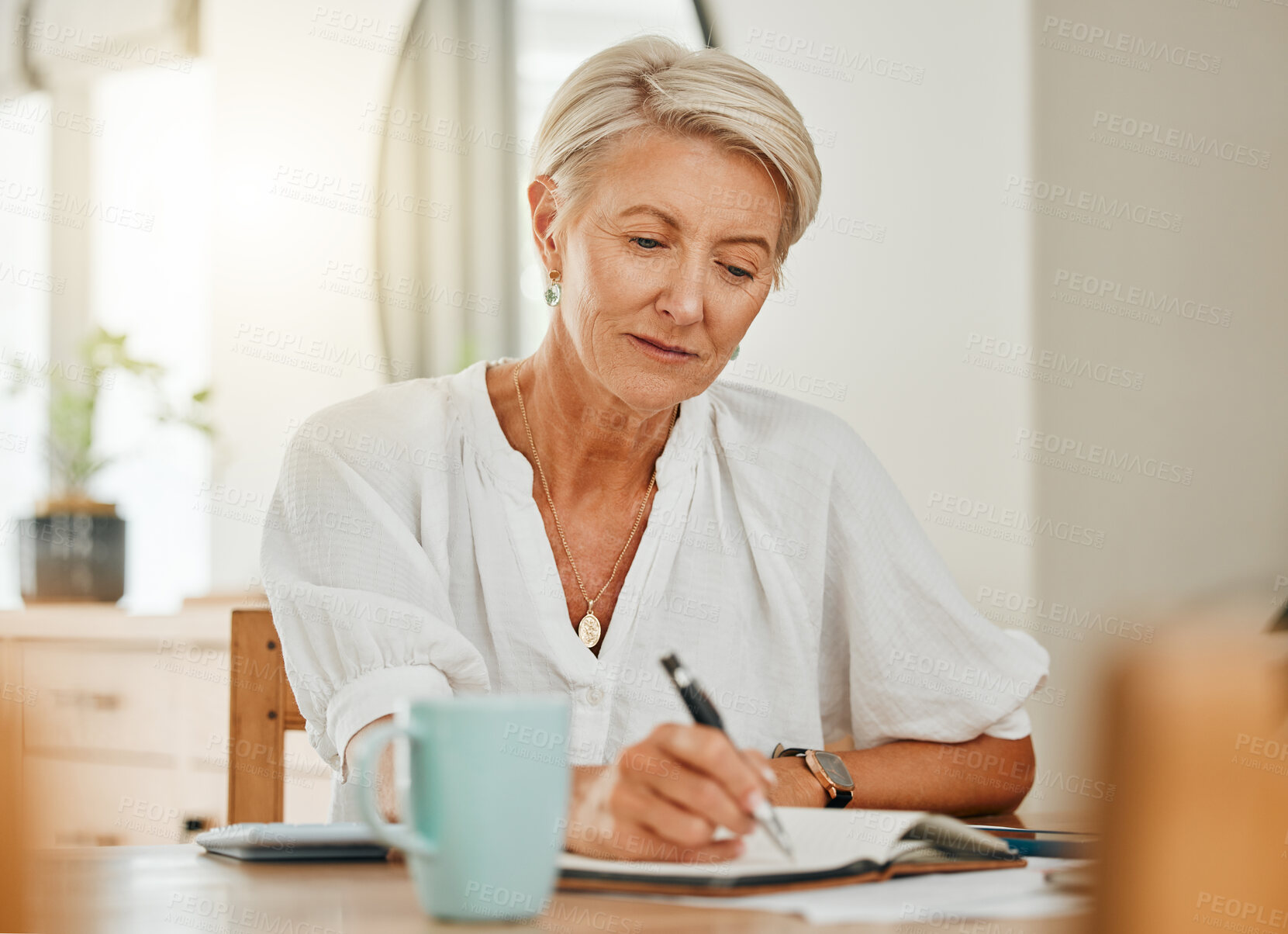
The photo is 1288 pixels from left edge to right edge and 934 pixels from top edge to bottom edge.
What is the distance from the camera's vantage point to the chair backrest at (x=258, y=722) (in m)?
1.21

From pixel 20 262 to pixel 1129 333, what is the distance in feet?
8.74

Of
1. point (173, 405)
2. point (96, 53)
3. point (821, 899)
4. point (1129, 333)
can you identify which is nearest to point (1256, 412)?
point (1129, 333)

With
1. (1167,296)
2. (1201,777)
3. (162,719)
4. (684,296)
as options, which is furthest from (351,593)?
(162,719)

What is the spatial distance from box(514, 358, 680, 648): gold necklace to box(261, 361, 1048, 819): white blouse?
0.02m

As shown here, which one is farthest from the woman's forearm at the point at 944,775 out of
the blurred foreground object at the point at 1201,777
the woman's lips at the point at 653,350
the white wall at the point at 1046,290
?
the blurred foreground object at the point at 1201,777

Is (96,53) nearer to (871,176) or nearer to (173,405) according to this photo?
(173,405)

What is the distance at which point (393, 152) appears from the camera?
8.82 feet

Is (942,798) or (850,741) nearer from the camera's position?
(942,798)

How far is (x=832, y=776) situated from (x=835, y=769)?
0.5 inches

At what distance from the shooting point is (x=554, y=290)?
1.28 m

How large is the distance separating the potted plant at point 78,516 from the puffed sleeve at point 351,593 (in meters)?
1.64

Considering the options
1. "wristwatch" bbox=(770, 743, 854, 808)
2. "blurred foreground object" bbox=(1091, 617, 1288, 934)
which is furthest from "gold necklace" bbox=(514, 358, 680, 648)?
"blurred foreground object" bbox=(1091, 617, 1288, 934)

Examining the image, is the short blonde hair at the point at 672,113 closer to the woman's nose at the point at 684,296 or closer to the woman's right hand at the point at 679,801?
the woman's nose at the point at 684,296

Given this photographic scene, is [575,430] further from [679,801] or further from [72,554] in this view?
[72,554]
